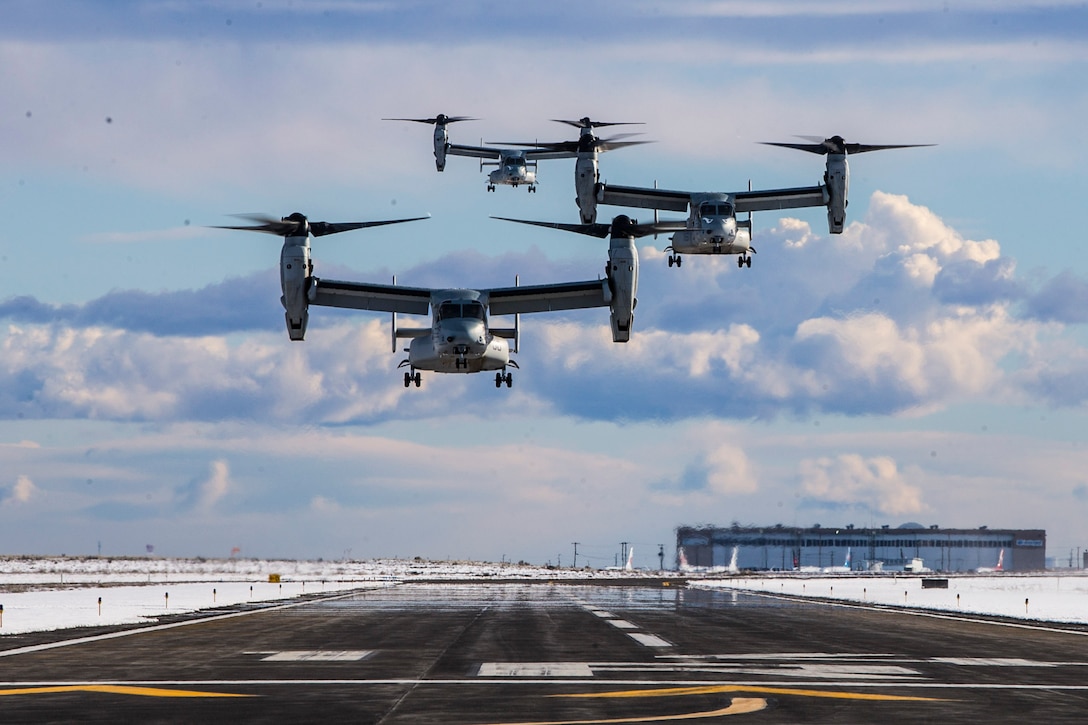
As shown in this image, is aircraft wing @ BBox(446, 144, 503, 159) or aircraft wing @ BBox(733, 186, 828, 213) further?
aircraft wing @ BBox(446, 144, 503, 159)

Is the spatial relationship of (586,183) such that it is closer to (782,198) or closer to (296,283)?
(782,198)

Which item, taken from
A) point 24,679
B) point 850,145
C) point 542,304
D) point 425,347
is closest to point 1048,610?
point 850,145

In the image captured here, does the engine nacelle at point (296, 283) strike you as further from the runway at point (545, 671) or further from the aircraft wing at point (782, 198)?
the aircraft wing at point (782, 198)

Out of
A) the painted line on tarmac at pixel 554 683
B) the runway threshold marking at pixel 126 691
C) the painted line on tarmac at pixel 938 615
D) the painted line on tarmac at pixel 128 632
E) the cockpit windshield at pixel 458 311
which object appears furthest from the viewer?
the cockpit windshield at pixel 458 311

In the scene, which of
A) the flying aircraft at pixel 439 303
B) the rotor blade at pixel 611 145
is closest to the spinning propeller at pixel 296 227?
the flying aircraft at pixel 439 303

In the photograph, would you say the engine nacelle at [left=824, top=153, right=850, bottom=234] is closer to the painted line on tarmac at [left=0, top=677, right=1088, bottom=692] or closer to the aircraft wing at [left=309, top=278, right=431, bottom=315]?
the aircraft wing at [left=309, top=278, right=431, bottom=315]

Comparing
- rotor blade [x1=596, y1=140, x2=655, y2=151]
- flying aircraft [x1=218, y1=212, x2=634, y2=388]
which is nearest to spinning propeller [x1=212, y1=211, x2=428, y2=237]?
flying aircraft [x1=218, y1=212, x2=634, y2=388]
